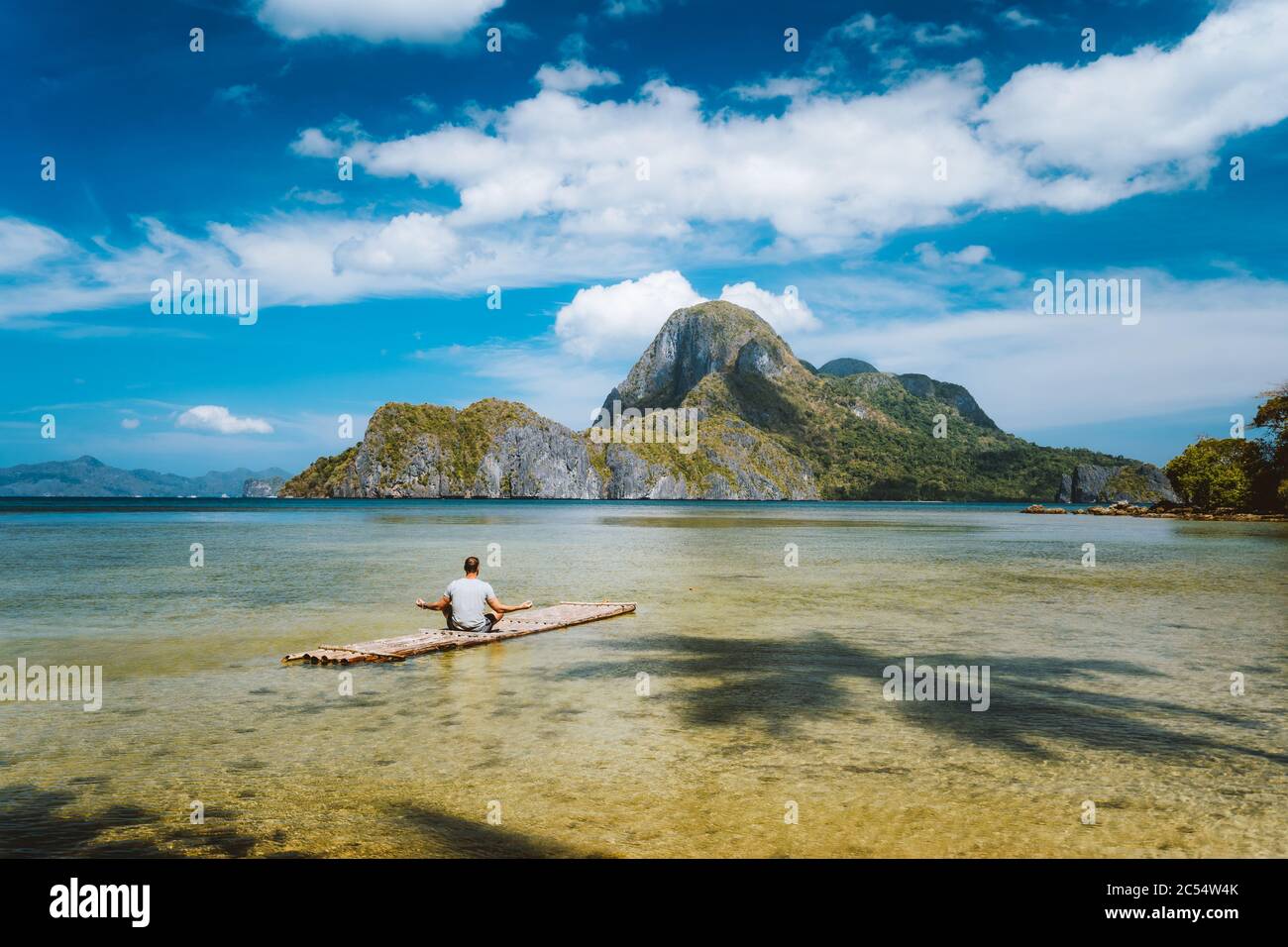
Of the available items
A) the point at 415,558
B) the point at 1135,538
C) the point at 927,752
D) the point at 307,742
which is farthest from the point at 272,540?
the point at 1135,538

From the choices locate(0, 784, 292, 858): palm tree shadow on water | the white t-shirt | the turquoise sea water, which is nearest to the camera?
locate(0, 784, 292, 858): palm tree shadow on water

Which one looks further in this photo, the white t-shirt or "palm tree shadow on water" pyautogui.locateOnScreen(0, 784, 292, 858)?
the white t-shirt

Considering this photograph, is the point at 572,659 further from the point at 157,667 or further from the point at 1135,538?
the point at 1135,538

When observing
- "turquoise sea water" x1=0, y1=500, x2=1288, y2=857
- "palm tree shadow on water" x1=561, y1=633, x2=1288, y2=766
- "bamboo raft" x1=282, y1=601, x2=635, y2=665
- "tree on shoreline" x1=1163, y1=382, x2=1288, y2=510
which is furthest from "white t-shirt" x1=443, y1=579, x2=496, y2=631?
"tree on shoreline" x1=1163, y1=382, x2=1288, y2=510

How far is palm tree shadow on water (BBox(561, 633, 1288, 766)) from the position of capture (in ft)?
35.7

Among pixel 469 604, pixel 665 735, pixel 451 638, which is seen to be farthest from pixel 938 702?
pixel 469 604

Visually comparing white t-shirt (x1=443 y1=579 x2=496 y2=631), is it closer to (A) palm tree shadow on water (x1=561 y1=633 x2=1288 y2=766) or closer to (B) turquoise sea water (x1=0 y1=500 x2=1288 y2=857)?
(B) turquoise sea water (x1=0 y1=500 x2=1288 y2=857)

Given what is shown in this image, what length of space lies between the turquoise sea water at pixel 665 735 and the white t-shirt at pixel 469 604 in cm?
105

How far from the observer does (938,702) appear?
1288 cm

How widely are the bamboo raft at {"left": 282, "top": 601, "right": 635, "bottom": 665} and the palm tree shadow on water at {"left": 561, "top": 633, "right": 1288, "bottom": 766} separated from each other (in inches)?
99.1

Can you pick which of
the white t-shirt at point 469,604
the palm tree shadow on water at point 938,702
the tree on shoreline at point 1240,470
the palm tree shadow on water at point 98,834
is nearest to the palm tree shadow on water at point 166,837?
the palm tree shadow on water at point 98,834

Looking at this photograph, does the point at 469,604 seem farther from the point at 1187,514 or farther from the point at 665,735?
the point at 1187,514

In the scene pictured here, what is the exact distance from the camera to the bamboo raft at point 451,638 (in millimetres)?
15773

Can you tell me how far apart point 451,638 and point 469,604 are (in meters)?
1.19
